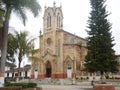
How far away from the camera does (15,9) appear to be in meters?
22.0

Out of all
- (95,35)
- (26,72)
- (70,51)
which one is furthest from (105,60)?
(26,72)

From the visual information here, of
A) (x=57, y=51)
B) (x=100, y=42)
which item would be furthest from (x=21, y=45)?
(x=57, y=51)

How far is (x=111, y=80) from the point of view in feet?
127

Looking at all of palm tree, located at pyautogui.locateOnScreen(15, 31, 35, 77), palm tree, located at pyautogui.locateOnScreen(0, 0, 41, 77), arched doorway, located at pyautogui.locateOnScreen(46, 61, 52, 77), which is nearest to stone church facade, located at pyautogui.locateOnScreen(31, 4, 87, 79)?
arched doorway, located at pyautogui.locateOnScreen(46, 61, 52, 77)

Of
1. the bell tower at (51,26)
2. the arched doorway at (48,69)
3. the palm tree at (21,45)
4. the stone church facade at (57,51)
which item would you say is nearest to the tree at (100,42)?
the palm tree at (21,45)

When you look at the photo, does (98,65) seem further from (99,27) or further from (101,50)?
(99,27)

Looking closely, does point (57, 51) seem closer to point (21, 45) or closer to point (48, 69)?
point (48, 69)

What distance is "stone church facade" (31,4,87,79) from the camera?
52.1 m

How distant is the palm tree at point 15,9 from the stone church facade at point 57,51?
2930cm

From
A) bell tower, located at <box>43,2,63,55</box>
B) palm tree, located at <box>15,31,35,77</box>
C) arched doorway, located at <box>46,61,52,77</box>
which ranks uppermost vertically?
bell tower, located at <box>43,2,63,55</box>

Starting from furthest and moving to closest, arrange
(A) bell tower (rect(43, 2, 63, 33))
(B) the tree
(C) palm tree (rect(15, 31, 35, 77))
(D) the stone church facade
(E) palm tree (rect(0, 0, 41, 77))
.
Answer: (A) bell tower (rect(43, 2, 63, 33)) → (D) the stone church facade → (C) palm tree (rect(15, 31, 35, 77)) → (B) the tree → (E) palm tree (rect(0, 0, 41, 77))

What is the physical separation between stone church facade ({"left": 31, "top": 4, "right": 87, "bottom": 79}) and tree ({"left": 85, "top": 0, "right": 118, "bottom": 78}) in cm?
1798

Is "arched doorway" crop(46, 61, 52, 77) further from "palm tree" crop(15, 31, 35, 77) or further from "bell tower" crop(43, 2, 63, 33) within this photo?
"palm tree" crop(15, 31, 35, 77)

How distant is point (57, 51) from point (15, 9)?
32.7m
